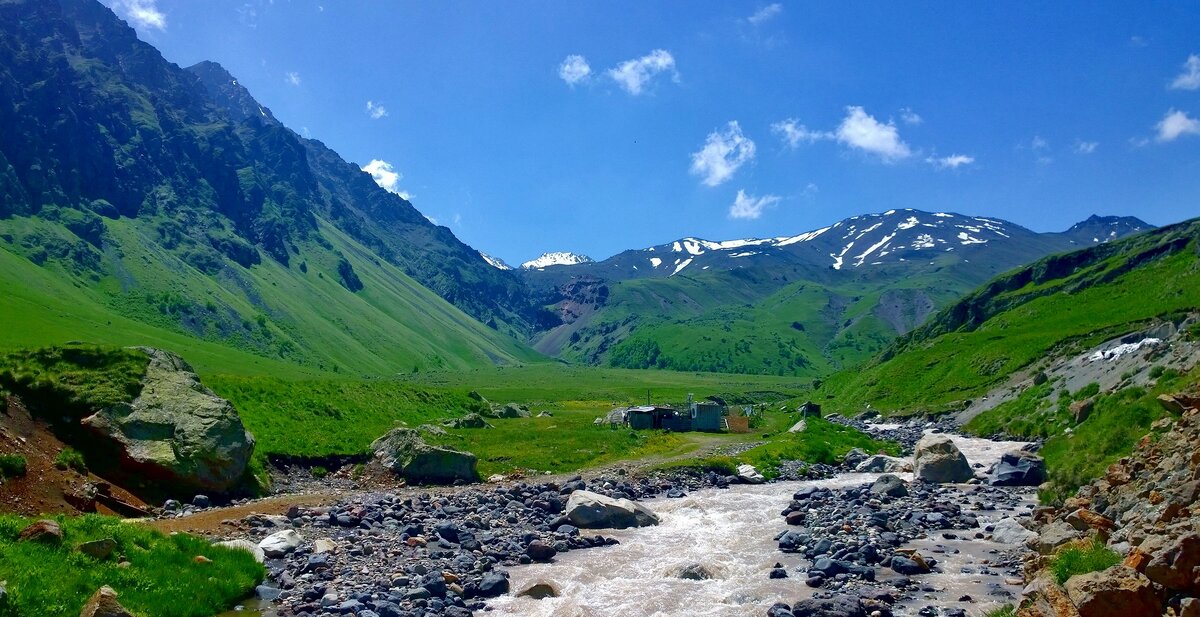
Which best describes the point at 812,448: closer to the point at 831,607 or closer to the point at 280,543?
the point at 831,607

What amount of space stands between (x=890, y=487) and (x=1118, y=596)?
91.4 ft

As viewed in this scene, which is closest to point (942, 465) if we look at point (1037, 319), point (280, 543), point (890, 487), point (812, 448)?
point (890, 487)

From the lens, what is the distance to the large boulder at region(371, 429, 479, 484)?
42875 mm

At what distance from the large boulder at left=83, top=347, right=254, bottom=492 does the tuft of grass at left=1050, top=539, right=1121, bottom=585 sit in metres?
34.9

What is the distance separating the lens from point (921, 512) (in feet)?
104

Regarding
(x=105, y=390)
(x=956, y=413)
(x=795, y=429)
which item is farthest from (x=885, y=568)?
(x=956, y=413)

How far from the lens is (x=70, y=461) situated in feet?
92.7

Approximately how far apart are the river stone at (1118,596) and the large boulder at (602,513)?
22.2 m

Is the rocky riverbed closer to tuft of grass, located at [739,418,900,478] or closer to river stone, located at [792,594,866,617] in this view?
river stone, located at [792,594,866,617]

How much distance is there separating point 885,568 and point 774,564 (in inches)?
153

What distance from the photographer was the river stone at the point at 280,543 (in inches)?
966

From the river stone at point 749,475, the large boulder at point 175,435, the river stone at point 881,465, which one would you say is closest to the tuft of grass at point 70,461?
the large boulder at point 175,435

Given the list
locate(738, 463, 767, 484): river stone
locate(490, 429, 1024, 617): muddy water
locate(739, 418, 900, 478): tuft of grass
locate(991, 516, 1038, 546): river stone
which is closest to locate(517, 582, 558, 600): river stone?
locate(490, 429, 1024, 617): muddy water

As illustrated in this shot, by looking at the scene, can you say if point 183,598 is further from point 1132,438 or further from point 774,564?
point 1132,438
